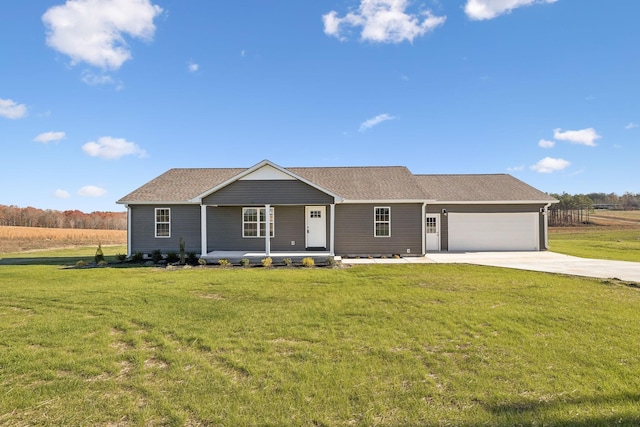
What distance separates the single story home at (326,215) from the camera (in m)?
16.0

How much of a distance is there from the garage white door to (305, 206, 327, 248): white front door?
24.8 feet

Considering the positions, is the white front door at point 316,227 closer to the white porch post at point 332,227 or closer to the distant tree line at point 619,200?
the white porch post at point 332,227

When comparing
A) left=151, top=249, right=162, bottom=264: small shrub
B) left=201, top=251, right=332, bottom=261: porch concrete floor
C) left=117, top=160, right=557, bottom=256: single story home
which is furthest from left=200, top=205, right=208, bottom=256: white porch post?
left=151, top=249, right=162, bottom=264: small shrub

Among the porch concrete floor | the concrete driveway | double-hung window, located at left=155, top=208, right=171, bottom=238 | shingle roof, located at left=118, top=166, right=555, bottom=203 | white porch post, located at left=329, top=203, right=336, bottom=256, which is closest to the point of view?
the concrete driveway

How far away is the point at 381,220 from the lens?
17.5 m

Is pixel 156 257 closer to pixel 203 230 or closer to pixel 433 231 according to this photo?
pixel 203 230

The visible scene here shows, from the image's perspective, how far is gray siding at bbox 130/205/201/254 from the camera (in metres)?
17.6

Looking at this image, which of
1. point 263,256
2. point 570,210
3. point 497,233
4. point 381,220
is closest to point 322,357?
point 263,256

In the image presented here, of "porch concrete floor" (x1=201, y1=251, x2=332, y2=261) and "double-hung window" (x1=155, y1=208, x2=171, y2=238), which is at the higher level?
"double-hung window" (x1=155, y1=208, x2=171, y2=238)

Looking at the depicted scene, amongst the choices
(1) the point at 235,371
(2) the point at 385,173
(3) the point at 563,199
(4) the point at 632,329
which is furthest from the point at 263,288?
(3) the point at 563,199

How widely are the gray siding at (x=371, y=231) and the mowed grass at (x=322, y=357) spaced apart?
26.2 ft

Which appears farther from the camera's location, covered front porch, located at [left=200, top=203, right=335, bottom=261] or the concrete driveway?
covered front porch, located at [left=200, top=203, right=335, bottom=261]

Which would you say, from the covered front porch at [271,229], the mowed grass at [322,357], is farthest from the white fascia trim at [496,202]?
the mowed grass at [322,357]

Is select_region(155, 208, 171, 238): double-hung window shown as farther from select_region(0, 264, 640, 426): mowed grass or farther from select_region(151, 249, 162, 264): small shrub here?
select_region(0, 264, 640, 426): mowed grass
